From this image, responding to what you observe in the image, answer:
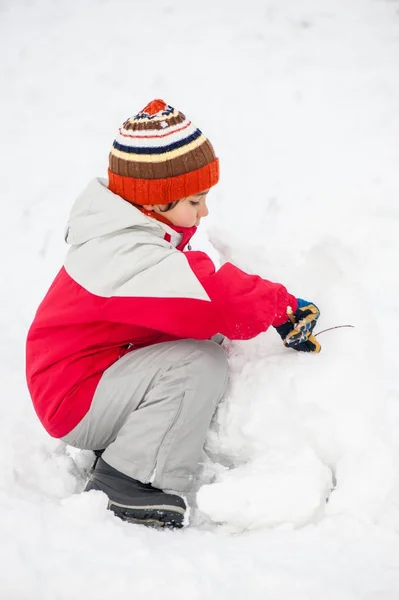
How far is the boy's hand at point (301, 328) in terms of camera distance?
1601 mm

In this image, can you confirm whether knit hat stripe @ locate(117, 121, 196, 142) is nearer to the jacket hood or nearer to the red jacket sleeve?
the jacket hood

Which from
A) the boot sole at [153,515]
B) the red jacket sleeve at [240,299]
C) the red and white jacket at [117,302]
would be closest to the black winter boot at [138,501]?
the boot sole at [153,515]

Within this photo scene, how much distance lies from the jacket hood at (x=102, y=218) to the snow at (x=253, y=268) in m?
0.43

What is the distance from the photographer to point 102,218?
153cm

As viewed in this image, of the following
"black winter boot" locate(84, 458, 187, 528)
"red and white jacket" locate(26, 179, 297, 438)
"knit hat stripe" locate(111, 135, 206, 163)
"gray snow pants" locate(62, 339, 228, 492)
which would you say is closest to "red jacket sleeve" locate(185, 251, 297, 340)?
"red and white jacket" locate(26, 179, 297, 438)

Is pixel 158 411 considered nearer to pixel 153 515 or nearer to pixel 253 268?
pixel 153 515

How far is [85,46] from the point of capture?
12.8 ft

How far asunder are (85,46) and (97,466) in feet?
9.95

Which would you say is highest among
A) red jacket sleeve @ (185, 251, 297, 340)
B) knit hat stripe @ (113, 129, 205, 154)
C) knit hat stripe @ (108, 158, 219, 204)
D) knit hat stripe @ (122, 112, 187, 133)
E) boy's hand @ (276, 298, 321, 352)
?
knit hat stripe @ (122, 112, 187, 133)

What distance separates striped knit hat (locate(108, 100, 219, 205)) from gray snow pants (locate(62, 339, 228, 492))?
38cm

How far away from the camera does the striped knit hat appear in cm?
157

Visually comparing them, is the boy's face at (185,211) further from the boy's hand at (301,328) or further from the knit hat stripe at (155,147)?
the boy's hand at (301,328)

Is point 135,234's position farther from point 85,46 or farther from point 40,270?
point 85,46

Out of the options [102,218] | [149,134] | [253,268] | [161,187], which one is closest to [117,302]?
[102,218]
